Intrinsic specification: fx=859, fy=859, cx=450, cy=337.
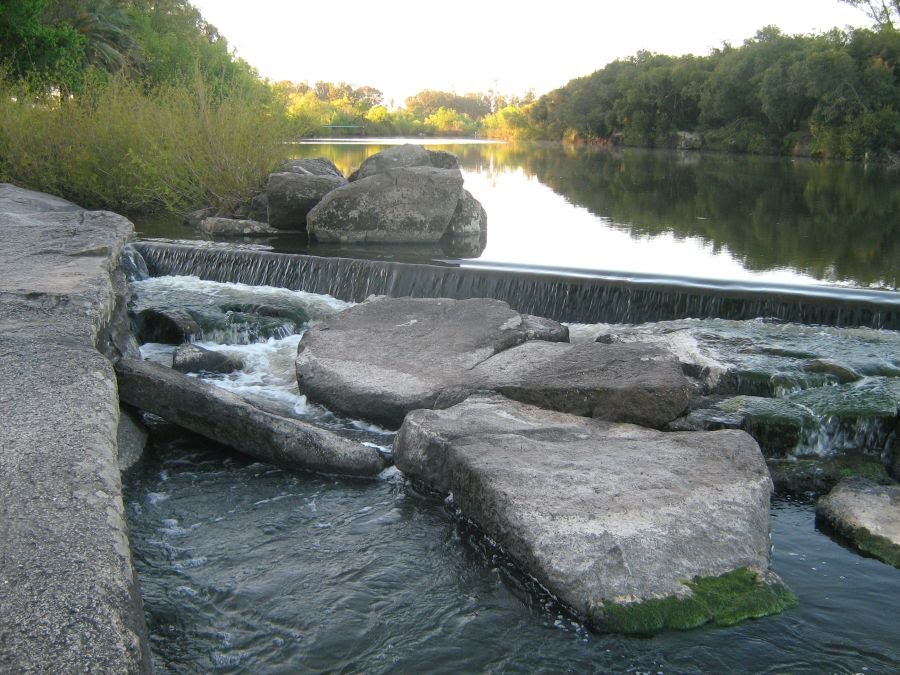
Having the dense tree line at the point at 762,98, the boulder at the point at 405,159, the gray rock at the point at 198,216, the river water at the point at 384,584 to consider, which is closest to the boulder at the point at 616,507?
the river water at the point at 384,584

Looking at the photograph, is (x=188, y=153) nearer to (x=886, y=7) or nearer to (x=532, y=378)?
(x=532, y=378)

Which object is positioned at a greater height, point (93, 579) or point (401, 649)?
point (93, 579)

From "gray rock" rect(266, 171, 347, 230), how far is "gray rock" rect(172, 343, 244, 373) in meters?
6.33

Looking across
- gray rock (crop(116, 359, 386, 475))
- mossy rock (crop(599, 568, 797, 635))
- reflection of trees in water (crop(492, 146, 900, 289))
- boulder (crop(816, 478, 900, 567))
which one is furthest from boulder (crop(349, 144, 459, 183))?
mossy rock (crop(599, 568, 797, 635))

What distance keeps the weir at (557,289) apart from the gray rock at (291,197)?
99.3 inches

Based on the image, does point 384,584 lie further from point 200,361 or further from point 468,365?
point 200,361

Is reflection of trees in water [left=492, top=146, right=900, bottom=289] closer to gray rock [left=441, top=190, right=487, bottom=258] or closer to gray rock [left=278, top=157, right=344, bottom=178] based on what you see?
gray rock [left=441, top=190, right=487, bottom=258]

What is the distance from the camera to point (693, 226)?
46.5ft

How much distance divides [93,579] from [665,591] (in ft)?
7.52

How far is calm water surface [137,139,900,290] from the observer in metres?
10.6

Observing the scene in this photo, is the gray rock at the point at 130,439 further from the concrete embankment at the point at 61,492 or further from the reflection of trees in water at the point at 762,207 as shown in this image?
the reflection of trees in water at the point at 762,207

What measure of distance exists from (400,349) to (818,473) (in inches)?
123

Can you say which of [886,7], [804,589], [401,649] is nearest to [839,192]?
[804,589]

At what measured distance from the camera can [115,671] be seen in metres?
2.37
